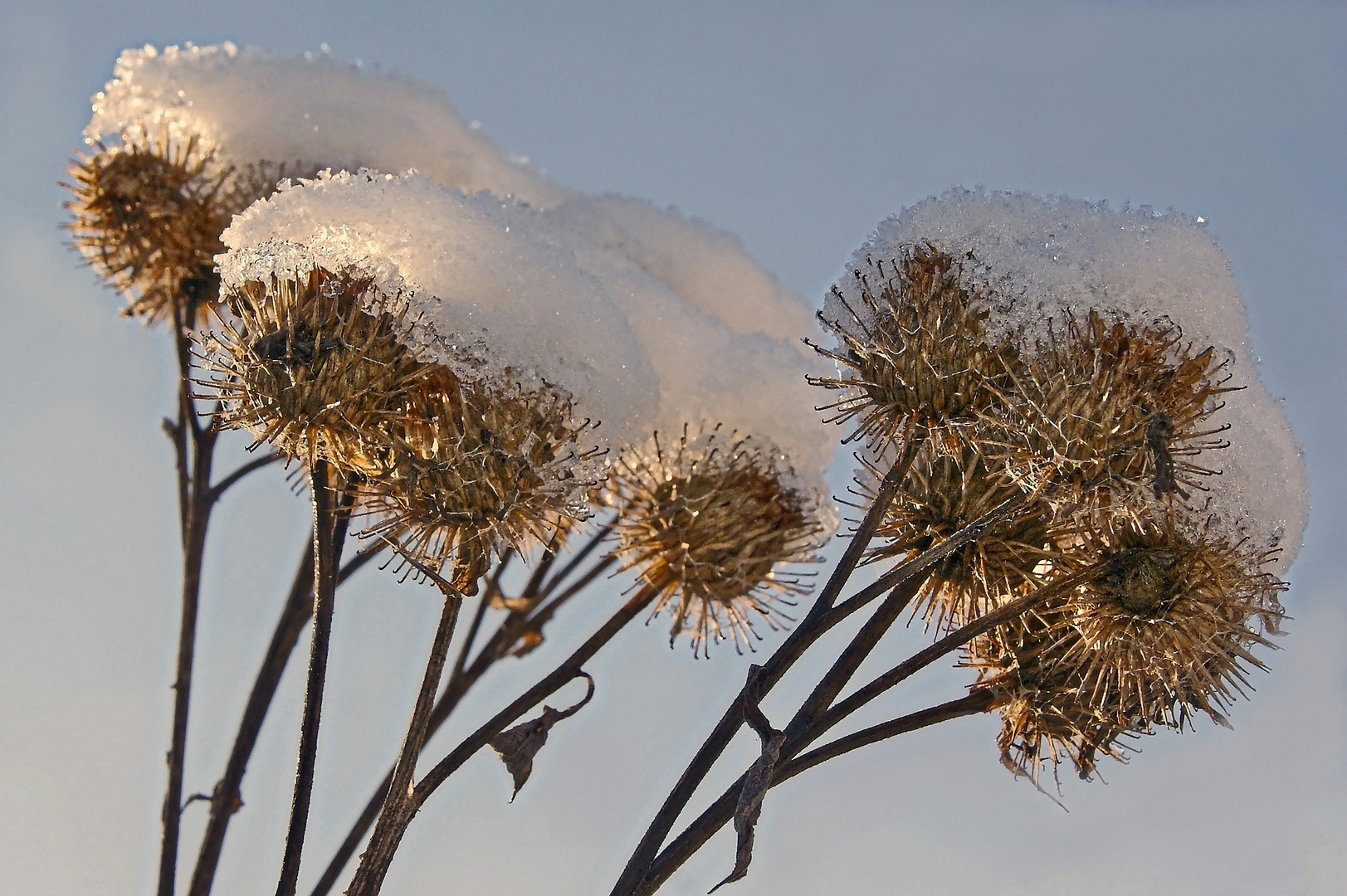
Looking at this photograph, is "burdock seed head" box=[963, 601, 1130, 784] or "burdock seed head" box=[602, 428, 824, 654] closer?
"burdock seed head" box=[963, 601, 1130, 784]

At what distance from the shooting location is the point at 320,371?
1.38 meters

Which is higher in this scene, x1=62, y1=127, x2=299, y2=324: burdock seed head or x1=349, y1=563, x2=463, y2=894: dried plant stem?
x1=62, y1=127, x2=299, y2=324: burdock seed head

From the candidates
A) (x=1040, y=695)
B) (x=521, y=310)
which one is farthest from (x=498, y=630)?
(x=1040, y=695)

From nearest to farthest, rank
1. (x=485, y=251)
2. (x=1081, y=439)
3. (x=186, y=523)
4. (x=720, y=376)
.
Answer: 1. (x=1081, y=439)
2. (x=485, y=251)
3. (x=720, y=376)
4. (x=186, y=523)

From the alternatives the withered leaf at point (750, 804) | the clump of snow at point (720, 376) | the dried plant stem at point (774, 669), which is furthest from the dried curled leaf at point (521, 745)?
the clump of snow at point (720, 376)

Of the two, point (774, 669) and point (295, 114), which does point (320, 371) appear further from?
point (295, 114)

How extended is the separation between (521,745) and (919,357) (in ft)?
2.22

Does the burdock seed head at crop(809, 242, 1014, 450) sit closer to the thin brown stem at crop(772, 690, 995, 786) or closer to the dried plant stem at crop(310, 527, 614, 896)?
the thin brown stem at crop(772, 690, 995, 786)

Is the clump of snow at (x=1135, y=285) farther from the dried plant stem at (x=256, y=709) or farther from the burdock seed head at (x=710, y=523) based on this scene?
the dried plant stem at (x=256, y=709)

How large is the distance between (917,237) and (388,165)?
44.1 inches

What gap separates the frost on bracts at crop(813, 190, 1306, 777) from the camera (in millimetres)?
1293

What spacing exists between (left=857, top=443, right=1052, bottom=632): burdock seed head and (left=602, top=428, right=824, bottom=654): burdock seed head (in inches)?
10.4

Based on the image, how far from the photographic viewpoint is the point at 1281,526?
1.42m

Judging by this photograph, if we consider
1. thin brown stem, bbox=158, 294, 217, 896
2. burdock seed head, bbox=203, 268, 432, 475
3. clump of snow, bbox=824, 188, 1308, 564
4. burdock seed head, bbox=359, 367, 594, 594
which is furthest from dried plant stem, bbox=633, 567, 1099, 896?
thin brown stem, bbox=158, 294, 217, 896
